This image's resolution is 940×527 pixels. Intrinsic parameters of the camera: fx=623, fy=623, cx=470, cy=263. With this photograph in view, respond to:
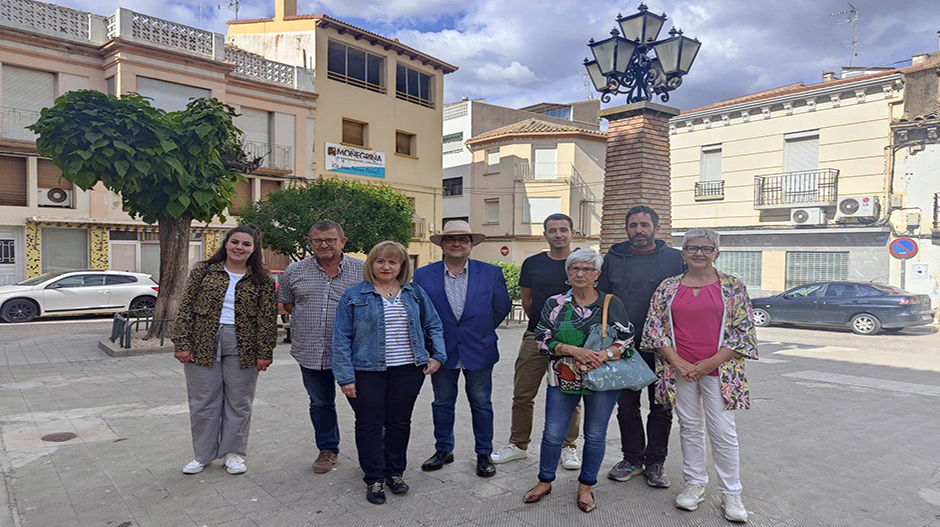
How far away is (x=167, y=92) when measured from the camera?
65.5 feet

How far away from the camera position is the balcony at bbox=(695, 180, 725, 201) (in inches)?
898

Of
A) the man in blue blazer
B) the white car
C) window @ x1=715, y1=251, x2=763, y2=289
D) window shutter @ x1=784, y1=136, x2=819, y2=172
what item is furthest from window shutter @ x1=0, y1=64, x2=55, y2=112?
window shutter @ x1=784, y1=136, x2=819, y2=172

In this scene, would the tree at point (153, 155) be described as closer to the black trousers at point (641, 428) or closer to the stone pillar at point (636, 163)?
the stone pillar at point (636, 163)

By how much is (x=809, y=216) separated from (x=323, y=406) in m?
19.7

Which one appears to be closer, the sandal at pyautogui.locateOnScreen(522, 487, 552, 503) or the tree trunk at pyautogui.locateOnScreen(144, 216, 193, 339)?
the sandal at pyautogui.locateOnScreen(522, 487, 552, 503)

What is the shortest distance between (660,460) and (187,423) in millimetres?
4078

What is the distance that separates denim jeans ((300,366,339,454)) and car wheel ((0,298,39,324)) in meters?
14.2

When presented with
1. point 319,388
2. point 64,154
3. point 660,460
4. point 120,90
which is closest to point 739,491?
point 660,460

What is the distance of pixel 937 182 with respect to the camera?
18.0 meters

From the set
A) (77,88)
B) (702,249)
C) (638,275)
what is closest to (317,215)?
(638,275)

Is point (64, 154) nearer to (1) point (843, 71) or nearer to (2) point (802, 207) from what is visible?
(2) point (802, 207)

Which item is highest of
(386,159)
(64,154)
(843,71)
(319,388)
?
(843,71)

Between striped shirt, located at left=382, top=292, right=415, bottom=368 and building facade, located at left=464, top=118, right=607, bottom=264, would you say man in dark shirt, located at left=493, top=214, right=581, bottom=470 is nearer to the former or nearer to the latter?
striped shirt, located at left=382, top=292, right=415, bottom=368

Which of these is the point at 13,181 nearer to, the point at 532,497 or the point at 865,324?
the point at 532,497
